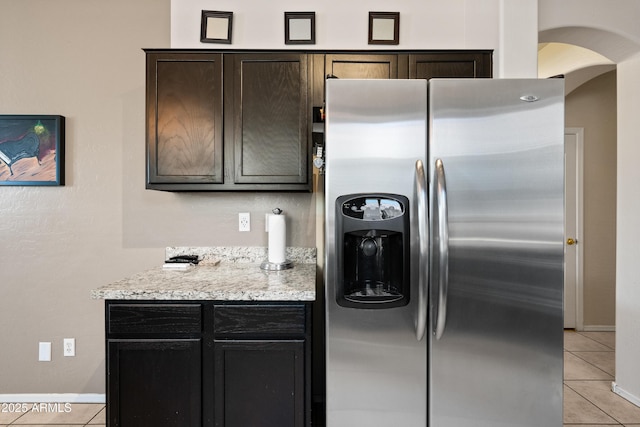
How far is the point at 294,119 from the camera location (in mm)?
2143

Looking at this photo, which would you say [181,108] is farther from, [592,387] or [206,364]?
[592,387]

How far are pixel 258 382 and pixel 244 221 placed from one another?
1134 mm

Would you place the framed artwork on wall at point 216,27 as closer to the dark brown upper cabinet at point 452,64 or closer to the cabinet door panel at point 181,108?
the cabinet door panel at point 181,108

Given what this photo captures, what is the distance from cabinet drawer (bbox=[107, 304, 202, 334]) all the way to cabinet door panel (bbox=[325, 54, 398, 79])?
1.48 meters

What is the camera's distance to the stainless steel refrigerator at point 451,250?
1.56 meters

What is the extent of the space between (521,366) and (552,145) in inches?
36.8

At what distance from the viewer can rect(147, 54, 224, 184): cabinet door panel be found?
2143 mm

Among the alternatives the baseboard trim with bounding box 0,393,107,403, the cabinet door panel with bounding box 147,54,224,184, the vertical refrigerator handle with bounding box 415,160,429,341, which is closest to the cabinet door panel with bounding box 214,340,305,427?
the vertical refrigerator handle with bounding box 415,160,429,341

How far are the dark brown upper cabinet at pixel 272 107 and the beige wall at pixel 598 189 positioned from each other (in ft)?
10.6

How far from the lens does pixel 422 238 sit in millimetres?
1534

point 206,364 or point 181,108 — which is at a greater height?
point 181,108

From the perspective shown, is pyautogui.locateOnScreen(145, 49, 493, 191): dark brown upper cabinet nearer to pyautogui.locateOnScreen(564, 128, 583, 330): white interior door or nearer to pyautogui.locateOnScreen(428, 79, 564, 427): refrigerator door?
pyautogui.locateOnScreen(428, 79, 564, 427): refrigerator door

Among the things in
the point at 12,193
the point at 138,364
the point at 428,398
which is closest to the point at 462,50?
the point at 428,398

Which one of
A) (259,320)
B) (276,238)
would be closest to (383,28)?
(276,238)
